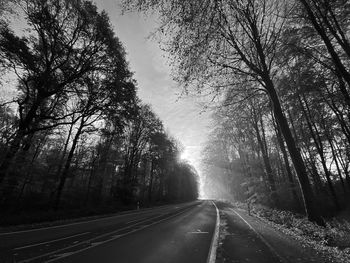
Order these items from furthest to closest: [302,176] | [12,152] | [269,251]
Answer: [12,152], [302,176], [269,251]

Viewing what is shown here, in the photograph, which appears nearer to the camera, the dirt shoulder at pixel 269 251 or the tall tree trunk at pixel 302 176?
the dirt shoulder at pixel 269 251

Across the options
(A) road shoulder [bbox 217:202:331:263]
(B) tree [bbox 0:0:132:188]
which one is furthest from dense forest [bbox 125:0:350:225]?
(B) tree [bbox 0:0:132:188]

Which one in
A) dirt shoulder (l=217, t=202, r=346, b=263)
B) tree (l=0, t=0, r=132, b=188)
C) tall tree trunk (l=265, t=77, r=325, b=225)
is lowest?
dirt shoulder (l=217, t=202, r=346, b=263)

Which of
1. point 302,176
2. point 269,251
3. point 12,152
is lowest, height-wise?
point 269,251

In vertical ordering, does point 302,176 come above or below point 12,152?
below

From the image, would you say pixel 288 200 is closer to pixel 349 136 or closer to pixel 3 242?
pixel 349 136

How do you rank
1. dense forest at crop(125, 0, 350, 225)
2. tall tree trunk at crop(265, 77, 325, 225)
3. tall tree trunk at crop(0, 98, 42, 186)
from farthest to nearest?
tall tree trunk at crop(0, 98, 42, 186)
tall tree trunk at crop(265, 77, 325, 225)
dense forest at crop(125, 0, 350, 225)

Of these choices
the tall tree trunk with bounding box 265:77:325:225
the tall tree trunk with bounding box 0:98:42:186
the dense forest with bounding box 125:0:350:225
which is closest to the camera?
the dense forest with bounding box 125:0:350:225

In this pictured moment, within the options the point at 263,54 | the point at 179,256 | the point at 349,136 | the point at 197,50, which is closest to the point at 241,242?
the point at 179,256

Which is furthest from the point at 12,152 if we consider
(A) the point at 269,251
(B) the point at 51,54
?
(A) the point at 269,251

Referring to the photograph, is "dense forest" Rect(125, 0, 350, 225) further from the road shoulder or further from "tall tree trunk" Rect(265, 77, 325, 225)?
the road shoulder

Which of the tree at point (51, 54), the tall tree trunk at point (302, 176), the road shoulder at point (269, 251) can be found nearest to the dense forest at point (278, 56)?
the tall tree trunk at point (302, 176)

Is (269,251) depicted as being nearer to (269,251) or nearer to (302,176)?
(269,251)

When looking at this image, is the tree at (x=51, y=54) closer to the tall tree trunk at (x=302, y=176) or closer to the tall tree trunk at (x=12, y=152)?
the tall tree trunk at (x=12, y=152)
